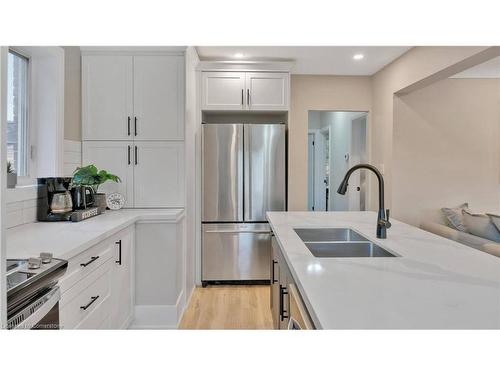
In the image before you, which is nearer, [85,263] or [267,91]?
[85,263]

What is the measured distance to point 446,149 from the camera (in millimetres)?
4301

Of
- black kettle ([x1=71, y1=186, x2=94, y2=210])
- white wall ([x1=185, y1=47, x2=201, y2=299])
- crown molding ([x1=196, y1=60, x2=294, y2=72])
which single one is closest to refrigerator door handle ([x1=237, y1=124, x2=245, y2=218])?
white wall ([x1=185, y1=47, x2=201, y2=299])

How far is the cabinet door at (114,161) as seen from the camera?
3.04m

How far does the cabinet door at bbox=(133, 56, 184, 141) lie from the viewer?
3.03 m

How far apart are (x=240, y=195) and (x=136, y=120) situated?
1.33 m

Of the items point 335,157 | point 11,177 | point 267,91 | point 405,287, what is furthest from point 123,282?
point 335,157

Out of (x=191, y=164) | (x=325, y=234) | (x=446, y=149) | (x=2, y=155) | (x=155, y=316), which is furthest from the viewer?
(x=446, y=149)

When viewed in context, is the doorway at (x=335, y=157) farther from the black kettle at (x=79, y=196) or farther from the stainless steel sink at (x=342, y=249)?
the black kettle at (x=79, y=196)

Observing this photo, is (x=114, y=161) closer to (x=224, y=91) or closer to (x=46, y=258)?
(x=224, y=91)

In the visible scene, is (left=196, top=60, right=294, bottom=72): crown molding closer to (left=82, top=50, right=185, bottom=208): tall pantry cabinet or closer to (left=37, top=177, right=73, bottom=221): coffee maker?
(left=82, top=50, right=185, bottom=208): tall pantry cabinet

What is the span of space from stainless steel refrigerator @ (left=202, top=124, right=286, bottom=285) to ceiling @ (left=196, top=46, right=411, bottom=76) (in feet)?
2.36
